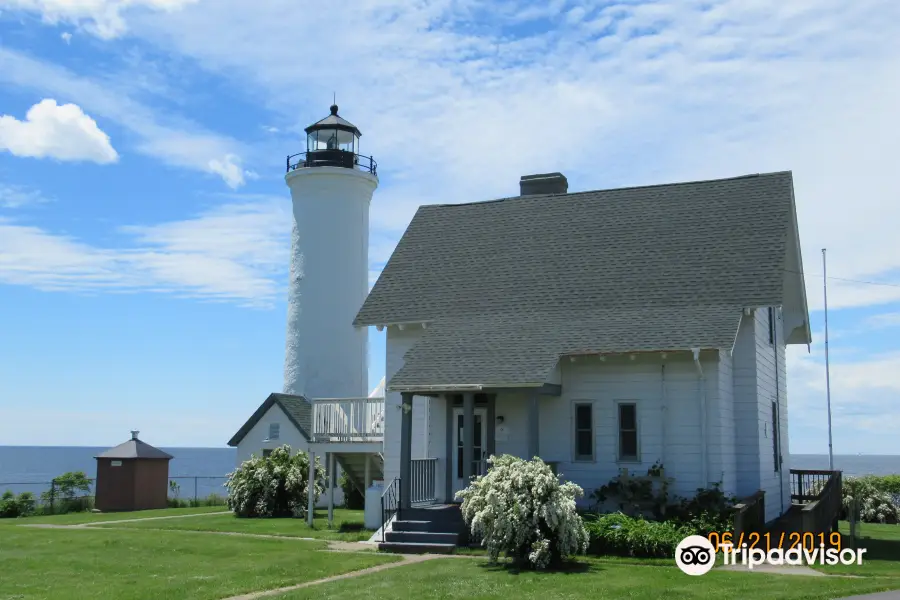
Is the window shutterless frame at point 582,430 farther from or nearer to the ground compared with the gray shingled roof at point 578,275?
nearer to the ground

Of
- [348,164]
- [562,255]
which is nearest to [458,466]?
[562,255]

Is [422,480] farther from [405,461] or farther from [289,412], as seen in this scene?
[289,412]

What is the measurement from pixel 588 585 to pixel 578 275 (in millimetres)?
10672

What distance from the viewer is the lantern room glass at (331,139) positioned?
3619cm

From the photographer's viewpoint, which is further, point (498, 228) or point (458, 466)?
point (498, 228)

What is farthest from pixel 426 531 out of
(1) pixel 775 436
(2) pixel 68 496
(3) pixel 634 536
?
(2) pixel 68 496

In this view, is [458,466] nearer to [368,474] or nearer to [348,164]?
[368,474]

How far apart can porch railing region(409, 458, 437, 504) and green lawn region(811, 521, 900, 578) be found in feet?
28.6

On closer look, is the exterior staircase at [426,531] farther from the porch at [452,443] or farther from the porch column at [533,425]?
the porch column at [533,425]

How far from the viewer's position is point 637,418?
20.3m

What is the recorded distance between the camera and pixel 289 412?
33.1m

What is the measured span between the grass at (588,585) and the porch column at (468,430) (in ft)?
15.6

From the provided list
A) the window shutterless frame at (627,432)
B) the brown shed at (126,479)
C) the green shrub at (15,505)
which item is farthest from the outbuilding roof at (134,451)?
the window shutterless frame at (627,432)

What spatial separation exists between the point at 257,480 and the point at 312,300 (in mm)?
9008
